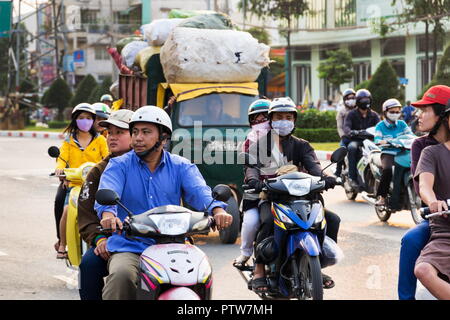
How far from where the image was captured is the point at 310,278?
6219 millimetres

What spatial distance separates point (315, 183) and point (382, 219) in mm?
5491

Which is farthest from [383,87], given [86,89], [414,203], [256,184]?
[256,184]

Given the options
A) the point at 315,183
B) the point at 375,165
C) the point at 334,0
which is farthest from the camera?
the point at 334,0

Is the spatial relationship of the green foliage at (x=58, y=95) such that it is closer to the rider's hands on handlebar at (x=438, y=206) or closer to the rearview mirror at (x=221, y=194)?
the rearview mirror at (x=221, y=194)

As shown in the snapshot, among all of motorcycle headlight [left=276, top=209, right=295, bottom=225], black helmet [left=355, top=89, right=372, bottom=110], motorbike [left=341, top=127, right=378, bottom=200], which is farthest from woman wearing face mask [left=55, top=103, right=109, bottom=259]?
black helmet [left=355, top=89, right=372, bottom=110]

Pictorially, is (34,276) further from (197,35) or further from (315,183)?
(197,35)

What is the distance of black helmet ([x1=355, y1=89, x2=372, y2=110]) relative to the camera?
44.1ft

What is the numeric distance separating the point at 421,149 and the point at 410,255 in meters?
0.73

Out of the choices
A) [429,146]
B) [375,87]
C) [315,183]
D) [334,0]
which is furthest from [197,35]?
[334,0]

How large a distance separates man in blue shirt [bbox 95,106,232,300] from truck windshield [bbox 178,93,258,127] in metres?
5.99

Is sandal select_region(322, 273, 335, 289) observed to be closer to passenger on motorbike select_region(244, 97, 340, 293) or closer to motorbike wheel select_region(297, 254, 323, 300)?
motorbike wheel select_region(297, 254, 323, 300)

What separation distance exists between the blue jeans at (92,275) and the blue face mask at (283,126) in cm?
250

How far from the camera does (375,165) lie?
12195 mm

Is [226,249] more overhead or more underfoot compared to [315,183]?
more underfoot
